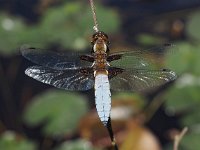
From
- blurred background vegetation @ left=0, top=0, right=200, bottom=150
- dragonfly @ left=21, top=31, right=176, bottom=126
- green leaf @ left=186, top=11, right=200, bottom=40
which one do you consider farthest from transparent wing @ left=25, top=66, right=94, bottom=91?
green leaf @ left=186, top=11, right=200, bottom=40

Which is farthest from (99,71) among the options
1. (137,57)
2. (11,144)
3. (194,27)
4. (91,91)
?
(194,27)

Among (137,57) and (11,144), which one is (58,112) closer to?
(11,144)

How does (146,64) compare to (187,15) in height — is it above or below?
below

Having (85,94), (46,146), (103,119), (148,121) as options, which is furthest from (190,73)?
(103,119)

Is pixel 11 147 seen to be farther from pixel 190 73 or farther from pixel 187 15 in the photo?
pixel 187 15

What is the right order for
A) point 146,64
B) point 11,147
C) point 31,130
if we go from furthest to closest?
point 31,130, point 11,147, point 146,64

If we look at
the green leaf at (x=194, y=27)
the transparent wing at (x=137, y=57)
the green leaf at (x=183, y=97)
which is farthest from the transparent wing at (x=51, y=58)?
the green leaf at (x=194, y=27)
